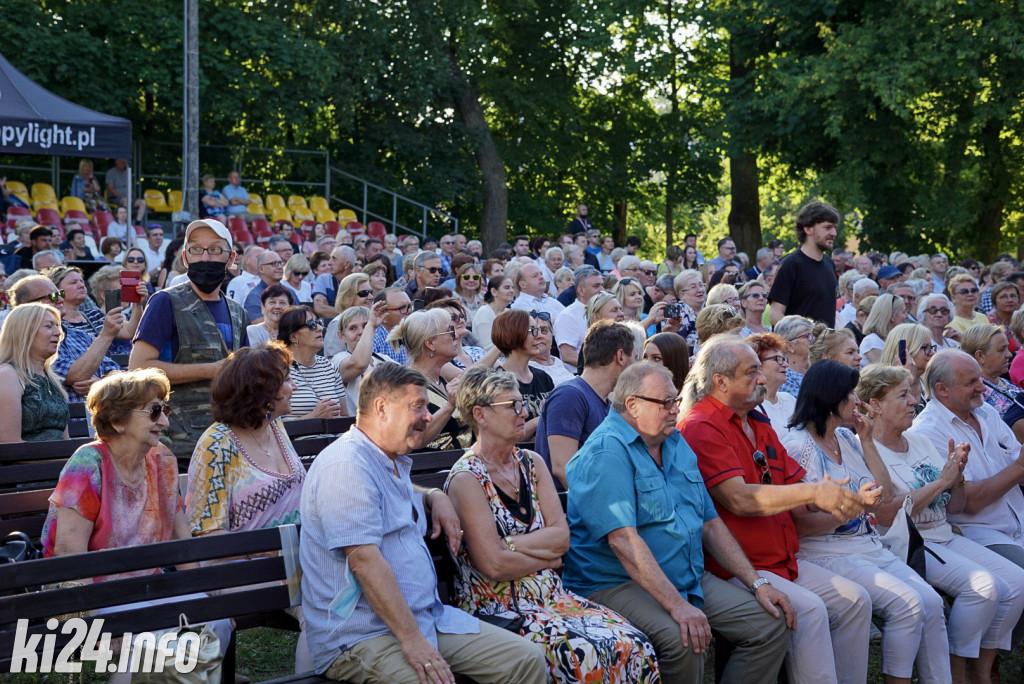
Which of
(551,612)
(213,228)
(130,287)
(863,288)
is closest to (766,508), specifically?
(551,612)

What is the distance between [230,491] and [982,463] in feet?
12.7

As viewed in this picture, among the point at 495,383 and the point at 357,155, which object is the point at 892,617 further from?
the point at 357,155

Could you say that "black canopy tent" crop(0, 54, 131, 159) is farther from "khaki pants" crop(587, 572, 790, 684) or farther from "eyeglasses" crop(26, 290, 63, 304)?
"khaki pants" crop(587, 572, 790, 684)

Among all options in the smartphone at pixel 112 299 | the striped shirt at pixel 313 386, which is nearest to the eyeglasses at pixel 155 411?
the striped shirt at pixel 313 386

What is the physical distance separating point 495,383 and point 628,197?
2830 cm

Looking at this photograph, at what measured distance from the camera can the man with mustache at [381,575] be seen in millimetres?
3682

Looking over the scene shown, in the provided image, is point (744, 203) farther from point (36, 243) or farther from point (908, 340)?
point (908, 340)

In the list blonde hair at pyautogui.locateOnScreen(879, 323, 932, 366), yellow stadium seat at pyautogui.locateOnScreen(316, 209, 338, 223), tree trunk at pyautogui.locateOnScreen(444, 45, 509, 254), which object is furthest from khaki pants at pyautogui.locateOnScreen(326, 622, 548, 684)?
tree trunk at pyautogui.locateOnScreen(444, 45, 509, 254)

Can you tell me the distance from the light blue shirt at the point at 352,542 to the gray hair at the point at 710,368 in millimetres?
1587

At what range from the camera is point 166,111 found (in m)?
23.7

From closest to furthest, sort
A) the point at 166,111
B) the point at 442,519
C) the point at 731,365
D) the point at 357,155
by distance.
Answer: the point at 442,519 < the point at 731,365 < the point at 166,111 < the point at 357,155

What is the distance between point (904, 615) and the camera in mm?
4812

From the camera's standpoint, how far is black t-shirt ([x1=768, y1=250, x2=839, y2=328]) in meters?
8.26

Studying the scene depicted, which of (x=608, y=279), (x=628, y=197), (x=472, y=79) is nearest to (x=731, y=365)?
(x=608, y=279)
